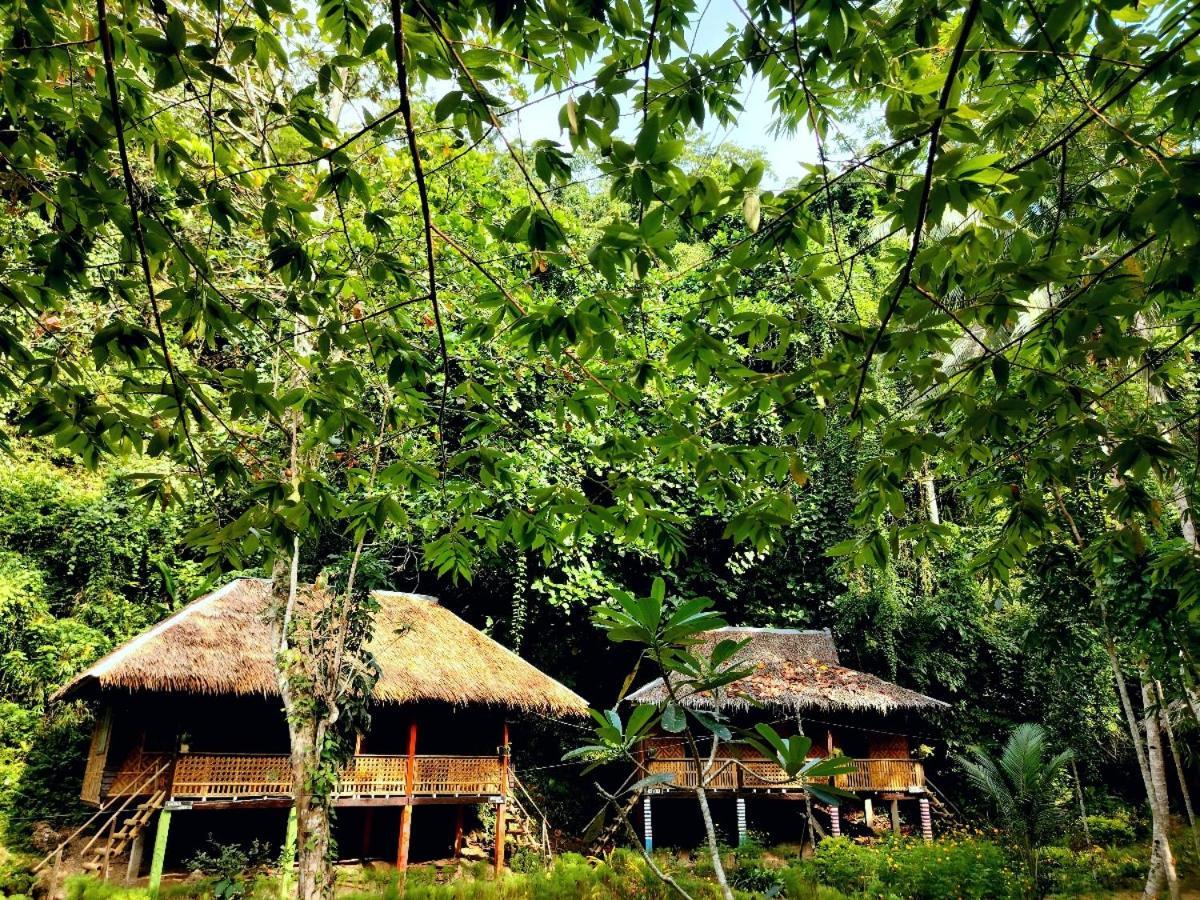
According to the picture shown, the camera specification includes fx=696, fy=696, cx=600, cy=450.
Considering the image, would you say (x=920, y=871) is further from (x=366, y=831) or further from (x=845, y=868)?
(x=366, y=831)

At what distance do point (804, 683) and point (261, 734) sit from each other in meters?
8.87

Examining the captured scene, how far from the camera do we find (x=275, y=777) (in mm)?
8727

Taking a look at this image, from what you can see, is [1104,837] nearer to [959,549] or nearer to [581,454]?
[959,549]

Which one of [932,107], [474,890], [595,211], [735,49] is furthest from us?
[595,211]

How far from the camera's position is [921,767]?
12.7m

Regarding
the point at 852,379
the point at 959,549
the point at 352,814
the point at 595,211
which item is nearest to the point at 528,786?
the point at 352,814

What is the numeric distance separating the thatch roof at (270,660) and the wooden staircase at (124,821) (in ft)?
4.05

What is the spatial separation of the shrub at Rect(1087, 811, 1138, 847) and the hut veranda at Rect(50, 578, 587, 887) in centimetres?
888

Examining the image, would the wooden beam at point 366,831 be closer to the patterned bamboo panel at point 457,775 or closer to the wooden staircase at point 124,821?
the patterned bamboo panel at point 457,775

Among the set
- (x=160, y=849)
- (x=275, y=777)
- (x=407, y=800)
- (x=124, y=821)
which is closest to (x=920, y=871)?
(x=407, y=800)

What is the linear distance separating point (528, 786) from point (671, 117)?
1345 centimetres

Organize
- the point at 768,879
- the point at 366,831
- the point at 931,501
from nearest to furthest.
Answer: the point at 768,879, the point at 366,831, the point at 931,501

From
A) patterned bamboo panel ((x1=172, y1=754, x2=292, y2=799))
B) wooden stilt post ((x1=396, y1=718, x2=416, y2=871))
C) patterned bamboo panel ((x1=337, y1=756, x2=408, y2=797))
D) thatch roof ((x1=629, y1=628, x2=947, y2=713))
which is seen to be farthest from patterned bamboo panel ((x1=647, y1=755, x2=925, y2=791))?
patterned bamboo panel ((x1=172, y1=754, x2=292, y2=799))

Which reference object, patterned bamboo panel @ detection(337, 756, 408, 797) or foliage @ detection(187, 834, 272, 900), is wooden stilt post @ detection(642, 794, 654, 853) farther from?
foliage @ detection(187, 834, 272, 900)
